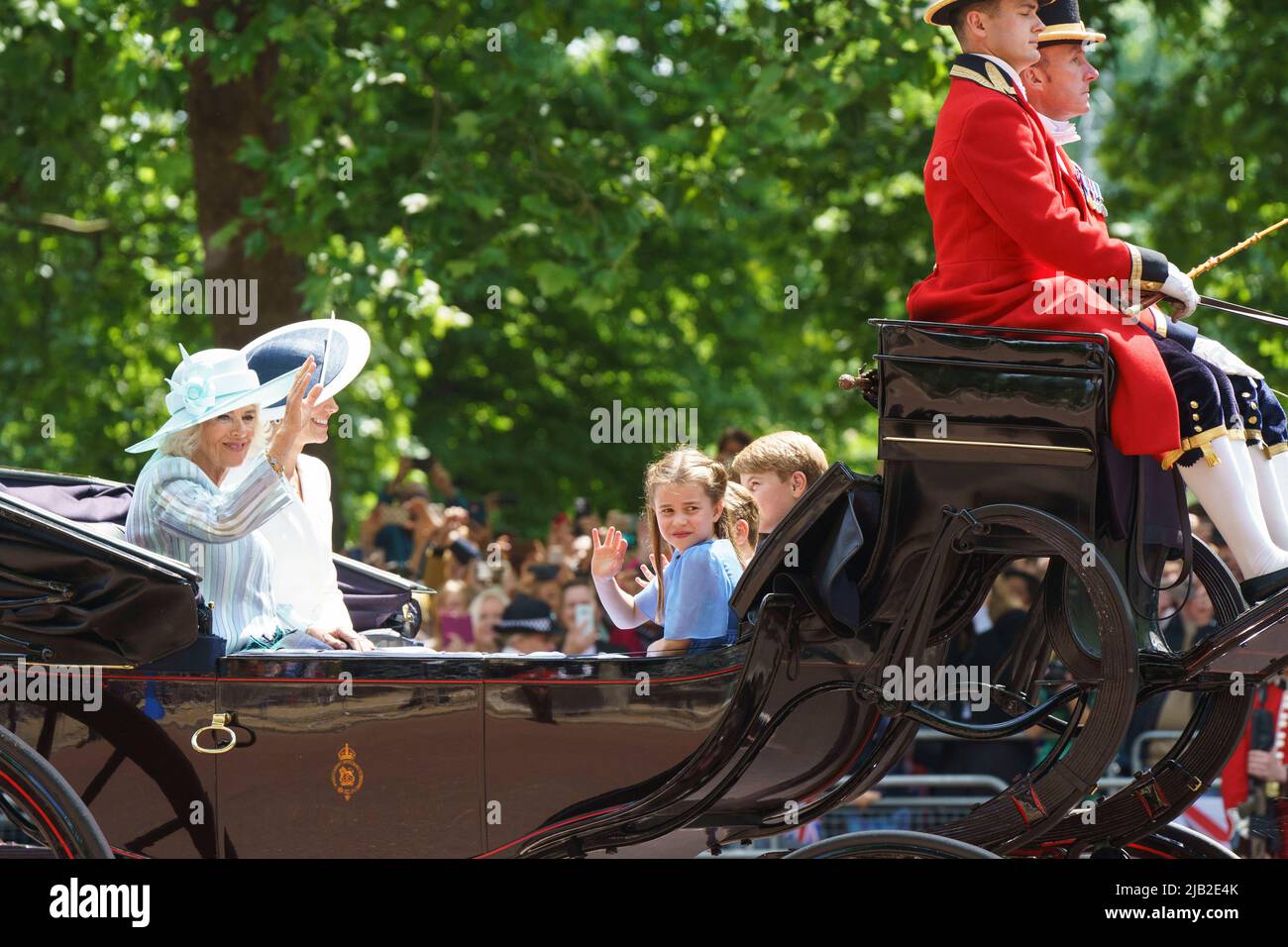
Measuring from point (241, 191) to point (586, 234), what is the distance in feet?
6.44

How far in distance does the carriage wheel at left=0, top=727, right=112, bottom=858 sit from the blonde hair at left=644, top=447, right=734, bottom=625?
62.5 inches

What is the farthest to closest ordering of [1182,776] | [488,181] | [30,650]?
[488,181], [1182,776], [30,650]

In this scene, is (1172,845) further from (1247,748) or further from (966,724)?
(1247,748)

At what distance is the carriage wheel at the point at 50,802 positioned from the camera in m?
3.46

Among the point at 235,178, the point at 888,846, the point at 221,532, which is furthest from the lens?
the point at 235,178

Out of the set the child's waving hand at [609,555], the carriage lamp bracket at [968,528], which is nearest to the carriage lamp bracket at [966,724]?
the carriage lamp bracket at [968,528]

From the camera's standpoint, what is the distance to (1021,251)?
374cm

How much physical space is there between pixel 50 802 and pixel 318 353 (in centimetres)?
164

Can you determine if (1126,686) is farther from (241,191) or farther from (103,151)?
(103,151)

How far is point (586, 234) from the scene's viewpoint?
27.6 feet

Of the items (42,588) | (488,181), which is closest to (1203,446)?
(42,588)

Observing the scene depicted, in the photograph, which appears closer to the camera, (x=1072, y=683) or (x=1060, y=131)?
(x=1072, y=683)
